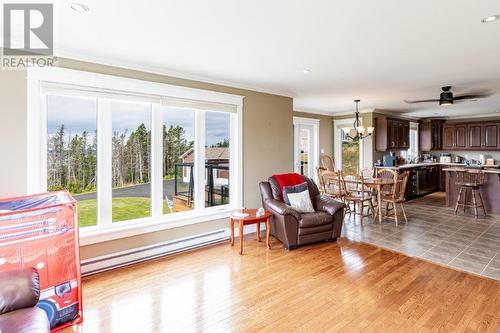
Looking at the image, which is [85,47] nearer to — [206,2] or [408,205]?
[206,2]

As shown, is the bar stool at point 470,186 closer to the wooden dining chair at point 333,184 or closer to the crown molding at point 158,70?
the wooden dining chair at point 333,184

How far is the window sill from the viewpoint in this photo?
3.38m

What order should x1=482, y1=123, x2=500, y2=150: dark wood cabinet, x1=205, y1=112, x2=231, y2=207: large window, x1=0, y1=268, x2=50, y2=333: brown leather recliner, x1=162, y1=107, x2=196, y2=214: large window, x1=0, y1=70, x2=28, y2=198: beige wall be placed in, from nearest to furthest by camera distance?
x1=0, y1=268, x2=50, y2=333: brown leather recliner < x1=0, y1=70, x2=28, y2=198: beige wall < x1=162, y1=107, x2=196, y2=214: large window < x1=205, y1=112, x2=231, y2=207: large window < x1=482, y1=123, x2=500, y2=150: dark wood cabinet

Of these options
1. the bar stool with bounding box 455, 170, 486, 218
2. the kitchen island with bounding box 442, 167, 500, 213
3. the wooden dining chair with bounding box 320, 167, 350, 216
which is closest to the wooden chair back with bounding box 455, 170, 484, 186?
the bar stool with bounding box 455, 170, 486, 218

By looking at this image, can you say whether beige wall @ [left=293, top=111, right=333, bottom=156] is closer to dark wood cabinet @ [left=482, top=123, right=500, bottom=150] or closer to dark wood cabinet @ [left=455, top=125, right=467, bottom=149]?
dark wood cabinet @ [left=455, top=125, right=467, bottom=149]

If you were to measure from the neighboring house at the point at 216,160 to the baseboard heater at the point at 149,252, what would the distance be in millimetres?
816

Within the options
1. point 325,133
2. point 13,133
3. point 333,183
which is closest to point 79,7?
point 13,133

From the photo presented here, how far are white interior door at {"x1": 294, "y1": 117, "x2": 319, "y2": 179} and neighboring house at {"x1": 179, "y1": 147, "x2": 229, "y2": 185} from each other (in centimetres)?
310

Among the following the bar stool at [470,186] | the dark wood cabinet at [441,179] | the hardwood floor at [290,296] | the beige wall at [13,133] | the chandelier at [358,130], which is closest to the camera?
the hardwood floor at [290,296]

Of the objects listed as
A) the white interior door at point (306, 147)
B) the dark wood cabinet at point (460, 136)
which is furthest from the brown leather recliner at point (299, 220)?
the dark wood cabinet at point (460, 136)

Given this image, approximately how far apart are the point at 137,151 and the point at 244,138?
1705 mm

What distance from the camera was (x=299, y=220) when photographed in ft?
13.2

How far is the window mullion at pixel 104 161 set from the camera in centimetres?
350

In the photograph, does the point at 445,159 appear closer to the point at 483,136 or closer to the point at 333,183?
the point at 483,136
